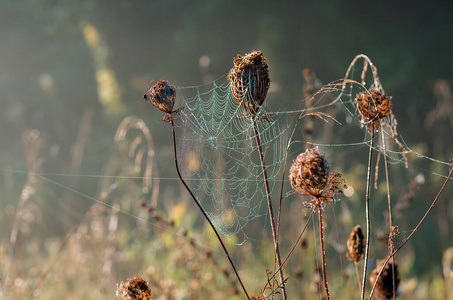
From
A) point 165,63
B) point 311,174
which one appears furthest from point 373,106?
point 165,63

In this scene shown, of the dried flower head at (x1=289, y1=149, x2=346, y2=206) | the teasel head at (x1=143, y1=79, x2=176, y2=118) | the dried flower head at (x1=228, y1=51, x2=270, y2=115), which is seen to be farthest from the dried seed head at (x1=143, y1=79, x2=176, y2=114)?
the dried flower head at (x1=289, y1=149, x2=346, y2=206)

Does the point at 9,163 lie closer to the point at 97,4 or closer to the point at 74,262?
the point at 97,4

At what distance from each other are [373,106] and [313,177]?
0.17 m

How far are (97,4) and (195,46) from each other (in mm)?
1839

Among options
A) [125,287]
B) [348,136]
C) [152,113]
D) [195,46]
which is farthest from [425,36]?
[125,287]

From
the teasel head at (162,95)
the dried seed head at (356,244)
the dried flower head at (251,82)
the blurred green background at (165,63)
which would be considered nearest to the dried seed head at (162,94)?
the teasel head at (162,95)

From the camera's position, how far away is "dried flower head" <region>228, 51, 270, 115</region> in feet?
2.87

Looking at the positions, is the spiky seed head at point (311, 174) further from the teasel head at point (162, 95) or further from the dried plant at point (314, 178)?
the teasel head at point (162, 95)

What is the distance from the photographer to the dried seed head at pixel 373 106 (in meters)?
0.85

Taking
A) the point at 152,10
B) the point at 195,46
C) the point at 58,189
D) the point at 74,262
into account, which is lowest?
the point at 74,262

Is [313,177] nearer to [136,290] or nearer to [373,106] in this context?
[373,106]

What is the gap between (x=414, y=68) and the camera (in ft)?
21.8

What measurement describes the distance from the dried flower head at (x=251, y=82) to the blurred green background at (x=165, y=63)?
4.63 meters

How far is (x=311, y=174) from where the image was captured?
775 mm
